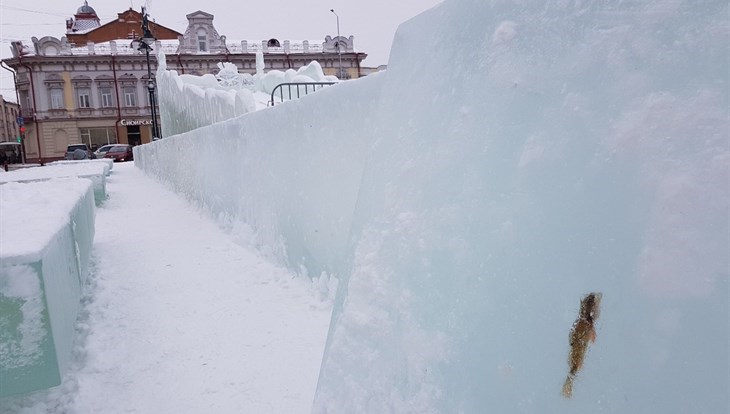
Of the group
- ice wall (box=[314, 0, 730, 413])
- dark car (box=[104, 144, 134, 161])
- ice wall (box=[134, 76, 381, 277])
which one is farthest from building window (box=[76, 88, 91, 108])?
ice wall (box=[314, 0, 730, 413])

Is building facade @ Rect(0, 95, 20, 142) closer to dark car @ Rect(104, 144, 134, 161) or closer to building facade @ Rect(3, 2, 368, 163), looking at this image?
building facade @ Rect(3, 2, 368, 163)

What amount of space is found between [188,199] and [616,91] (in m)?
7.35

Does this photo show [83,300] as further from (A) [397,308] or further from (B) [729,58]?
(B) [729,58]

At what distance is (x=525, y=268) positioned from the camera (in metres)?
1.14

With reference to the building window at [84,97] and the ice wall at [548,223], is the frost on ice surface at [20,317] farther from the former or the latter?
the building window at [84,97]

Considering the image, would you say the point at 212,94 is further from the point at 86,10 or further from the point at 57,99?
the point at 86,10

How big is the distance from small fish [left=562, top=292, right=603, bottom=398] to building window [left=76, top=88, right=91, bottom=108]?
4206 centimetres

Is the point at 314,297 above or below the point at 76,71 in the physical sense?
below

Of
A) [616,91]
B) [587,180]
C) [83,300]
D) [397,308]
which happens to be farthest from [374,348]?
[83,300]

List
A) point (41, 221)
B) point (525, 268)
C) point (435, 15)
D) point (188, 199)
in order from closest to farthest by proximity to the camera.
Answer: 1. point (525, 268)
2. point (435, 15)
3. point (41, 221)
4. point (188, 199)

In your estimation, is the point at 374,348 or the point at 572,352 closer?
the point at 572,352

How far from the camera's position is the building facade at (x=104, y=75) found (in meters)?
36.4

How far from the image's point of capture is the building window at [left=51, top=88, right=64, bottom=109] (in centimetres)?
3669

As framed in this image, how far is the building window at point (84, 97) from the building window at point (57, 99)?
3.62 ft
